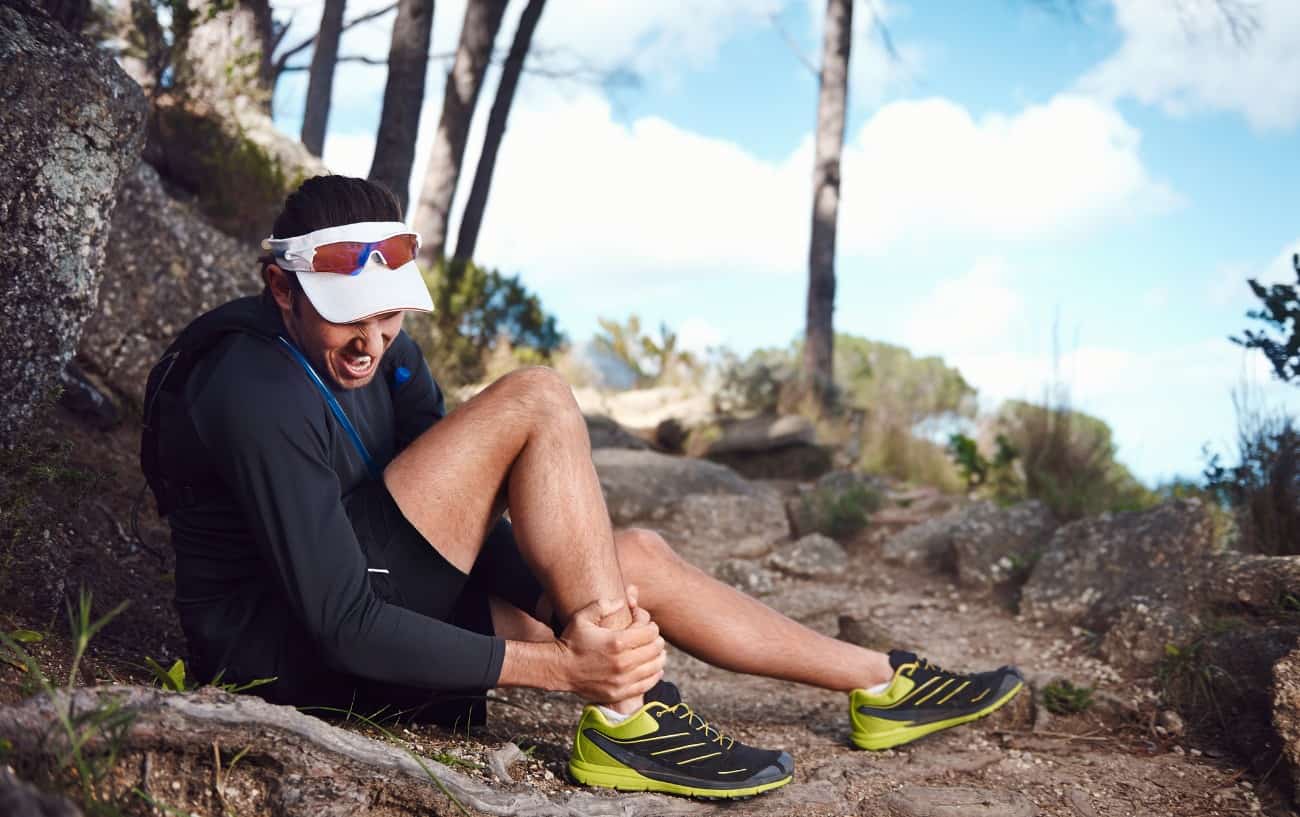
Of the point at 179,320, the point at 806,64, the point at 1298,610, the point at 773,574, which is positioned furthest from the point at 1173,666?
the point at 806,64

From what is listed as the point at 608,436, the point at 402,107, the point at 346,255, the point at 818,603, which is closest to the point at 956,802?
the point at 346,255

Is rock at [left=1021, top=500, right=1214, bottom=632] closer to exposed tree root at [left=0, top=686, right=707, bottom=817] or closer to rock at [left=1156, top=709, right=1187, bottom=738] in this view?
rock at [left=1156, top=709, right=1187, bottom=738]

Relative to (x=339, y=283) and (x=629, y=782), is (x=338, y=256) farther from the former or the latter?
(x=629, y=782)

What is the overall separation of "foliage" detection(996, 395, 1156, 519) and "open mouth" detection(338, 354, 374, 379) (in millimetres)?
4374

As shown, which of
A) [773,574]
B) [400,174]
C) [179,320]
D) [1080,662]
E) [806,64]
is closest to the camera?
[1080,662]

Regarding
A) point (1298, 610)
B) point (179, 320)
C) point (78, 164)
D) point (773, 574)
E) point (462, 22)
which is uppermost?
point (462, 22)

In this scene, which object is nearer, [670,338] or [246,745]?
[246,745]

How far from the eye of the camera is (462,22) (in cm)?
971

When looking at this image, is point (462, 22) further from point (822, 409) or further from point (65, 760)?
point (65, 760)

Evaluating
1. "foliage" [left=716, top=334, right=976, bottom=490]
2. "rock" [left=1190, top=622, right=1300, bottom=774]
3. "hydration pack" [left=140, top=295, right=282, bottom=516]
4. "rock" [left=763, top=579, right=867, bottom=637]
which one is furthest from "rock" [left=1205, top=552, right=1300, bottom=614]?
"foliage" [left=716, top=334, right=976, bottom=490]

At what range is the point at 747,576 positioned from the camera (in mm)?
5121

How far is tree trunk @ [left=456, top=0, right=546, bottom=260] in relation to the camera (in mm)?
10234

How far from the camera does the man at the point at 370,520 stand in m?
2.09

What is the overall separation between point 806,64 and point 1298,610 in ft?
29.8
